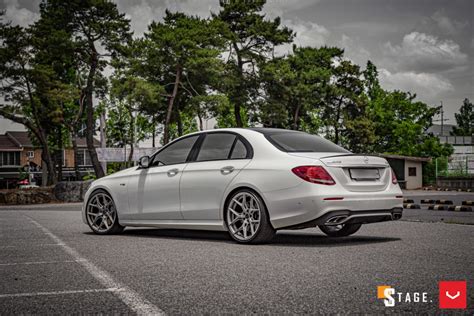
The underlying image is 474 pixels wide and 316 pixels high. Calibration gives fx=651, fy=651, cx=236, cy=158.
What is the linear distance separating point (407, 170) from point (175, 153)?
4090cm

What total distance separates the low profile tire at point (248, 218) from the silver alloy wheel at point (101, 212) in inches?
100

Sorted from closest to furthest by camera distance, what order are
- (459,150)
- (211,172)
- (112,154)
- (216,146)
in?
1. (211,172)
2. (216,146)
3. (112,154)
4. (459,150)

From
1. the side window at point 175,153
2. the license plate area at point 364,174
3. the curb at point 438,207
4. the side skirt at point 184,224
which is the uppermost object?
the side window at point 175,153

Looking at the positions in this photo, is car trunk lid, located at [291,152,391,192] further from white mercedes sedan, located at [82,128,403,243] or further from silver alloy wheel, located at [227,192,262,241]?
silver alloy wheel, located at [227,192,262,241]

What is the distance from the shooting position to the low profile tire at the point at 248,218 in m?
8.26

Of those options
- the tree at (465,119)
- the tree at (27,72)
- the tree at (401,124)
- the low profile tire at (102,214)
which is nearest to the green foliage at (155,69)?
the tree at (27,72)

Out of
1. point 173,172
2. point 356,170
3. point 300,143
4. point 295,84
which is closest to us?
point 356,170

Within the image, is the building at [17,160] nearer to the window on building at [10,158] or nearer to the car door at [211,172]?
the window on building at [10,158]

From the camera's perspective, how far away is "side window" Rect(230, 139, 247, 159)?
346 inches

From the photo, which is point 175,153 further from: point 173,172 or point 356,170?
point 356,170

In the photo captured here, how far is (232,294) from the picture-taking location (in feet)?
16.6

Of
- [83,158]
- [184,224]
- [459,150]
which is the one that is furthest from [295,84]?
[459,150]

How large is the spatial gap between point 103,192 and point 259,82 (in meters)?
42.0

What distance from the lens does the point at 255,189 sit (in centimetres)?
829
